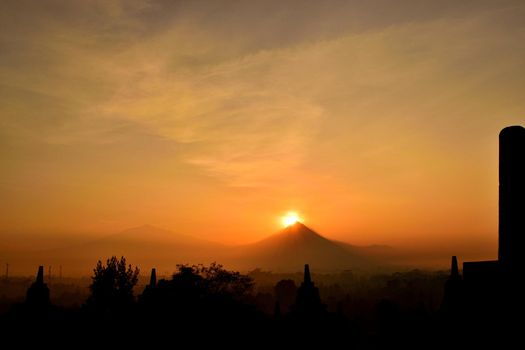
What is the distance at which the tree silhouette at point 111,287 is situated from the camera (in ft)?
127

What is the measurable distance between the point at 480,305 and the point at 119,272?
135ft

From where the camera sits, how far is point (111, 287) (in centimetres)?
4066

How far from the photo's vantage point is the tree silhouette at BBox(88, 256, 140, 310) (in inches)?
1522

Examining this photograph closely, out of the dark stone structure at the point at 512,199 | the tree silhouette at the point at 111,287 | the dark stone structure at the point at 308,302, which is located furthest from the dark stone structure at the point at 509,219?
the tree silhouette at the point at 111,287

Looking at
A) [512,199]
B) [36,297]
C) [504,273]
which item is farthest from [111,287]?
[512,199]

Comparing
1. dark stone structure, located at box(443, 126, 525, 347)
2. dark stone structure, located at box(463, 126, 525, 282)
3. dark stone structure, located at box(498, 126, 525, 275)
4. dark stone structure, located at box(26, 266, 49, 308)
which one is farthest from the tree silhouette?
dark stone structure, located at box(498, 126, 525, 275)

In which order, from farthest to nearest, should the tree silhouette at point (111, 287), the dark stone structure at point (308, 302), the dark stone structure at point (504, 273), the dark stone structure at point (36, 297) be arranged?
the tree silhouette at point (111, 287) < the dark stone structure at point (308, 302) < the dark stone structure at point (36, 297) < the dark stone structure at point (504, 273)

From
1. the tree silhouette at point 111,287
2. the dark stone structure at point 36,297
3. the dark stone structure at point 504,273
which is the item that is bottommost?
the tree silhouette at point 111,287

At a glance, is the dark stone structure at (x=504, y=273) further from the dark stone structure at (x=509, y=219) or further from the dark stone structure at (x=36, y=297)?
the dark stone structure at (x=36, y=297)

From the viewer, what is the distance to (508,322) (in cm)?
536

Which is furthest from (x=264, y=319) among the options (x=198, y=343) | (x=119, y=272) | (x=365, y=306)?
(x=365, y=306)

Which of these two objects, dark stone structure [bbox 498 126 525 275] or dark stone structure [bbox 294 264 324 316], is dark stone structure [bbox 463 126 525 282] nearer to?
dark stone structure [bbox 498 126 525 275]

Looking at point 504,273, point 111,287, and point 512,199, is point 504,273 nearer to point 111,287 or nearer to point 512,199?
point 512,199

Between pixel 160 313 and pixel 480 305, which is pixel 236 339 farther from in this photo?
pixel 480 305
